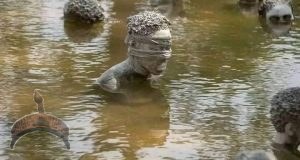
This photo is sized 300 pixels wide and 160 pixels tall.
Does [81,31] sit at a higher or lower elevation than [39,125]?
lower

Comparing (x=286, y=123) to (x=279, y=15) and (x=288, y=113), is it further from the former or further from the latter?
(x=279, y=15)

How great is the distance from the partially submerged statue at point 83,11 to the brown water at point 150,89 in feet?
0.55

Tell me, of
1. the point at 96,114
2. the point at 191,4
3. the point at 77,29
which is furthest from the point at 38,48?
the point at 191,4

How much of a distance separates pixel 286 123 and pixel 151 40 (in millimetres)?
1844

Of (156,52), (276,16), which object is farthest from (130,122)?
(276,16)

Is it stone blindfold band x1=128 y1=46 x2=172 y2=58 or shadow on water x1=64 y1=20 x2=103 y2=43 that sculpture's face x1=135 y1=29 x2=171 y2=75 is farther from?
shadow on water x1=64 y1=20 x2=103 y2=43

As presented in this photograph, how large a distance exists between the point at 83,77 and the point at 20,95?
871mm

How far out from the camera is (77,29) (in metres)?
10.2

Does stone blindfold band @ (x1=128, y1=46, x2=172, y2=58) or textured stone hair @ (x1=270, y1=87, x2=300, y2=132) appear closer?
textured stone hair @ (x1=270, y1=87, x2=300, y2=132)

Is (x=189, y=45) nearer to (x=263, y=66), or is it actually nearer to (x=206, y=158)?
(x=263, y=66)

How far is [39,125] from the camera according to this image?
5398 mm

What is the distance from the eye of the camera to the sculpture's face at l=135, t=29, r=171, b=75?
270 inches

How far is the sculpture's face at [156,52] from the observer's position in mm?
6859

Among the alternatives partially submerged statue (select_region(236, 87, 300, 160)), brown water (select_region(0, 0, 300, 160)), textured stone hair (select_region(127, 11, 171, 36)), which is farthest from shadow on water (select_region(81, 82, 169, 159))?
partially submerged statue (select_region(236, 87, 300, 160))
